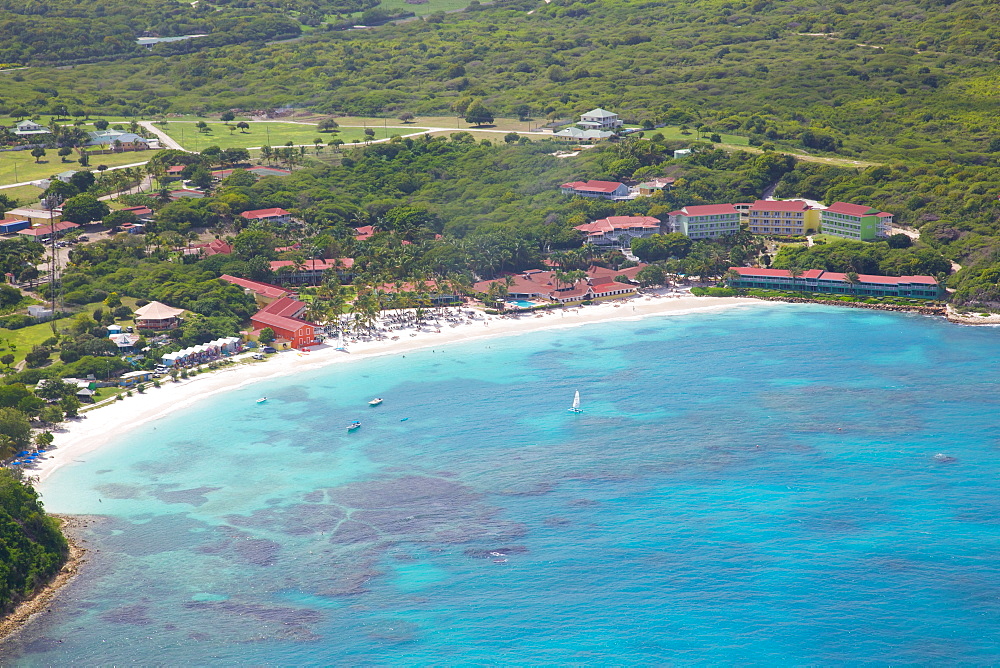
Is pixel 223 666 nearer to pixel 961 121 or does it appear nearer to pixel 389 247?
pixel 389 247

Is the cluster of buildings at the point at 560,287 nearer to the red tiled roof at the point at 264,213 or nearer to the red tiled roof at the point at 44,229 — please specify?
the red tiled roof at the point at 264,213

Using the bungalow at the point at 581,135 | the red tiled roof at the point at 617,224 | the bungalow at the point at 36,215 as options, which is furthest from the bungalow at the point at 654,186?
the bungalow at the point at 36,215

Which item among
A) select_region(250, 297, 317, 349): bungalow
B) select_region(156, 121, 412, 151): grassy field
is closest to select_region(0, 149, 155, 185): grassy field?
select_region(156, 121, 412, 151): grassy field

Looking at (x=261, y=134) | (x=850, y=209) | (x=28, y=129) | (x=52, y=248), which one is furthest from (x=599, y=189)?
(x=28, y=129)

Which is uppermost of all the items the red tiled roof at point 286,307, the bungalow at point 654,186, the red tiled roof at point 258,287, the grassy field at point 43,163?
the grassy field at point 43,163

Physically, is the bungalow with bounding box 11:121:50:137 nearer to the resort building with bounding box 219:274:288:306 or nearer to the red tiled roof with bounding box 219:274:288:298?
the red tiled roof with bounding box 219:274:288:298

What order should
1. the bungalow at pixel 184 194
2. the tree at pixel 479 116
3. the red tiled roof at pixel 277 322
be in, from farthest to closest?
1. the tree at pixel 479 116
2. the bungalow at pixel 184 194
3. the red tiled roof at pixel 277 322
